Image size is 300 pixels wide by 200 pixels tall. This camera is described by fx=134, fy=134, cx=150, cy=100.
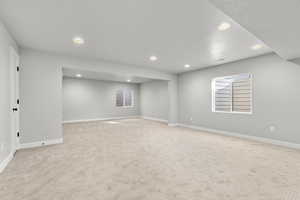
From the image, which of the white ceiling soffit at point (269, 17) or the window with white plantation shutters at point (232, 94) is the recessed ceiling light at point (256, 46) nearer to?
the white ceiling soffit at point (269, 17)

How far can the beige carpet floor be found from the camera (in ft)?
5.50

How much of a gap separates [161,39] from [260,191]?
2.99 metres

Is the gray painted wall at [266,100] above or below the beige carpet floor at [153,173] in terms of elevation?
above

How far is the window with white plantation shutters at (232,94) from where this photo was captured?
430cm

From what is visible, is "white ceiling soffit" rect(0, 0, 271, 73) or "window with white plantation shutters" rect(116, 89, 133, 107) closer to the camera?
"white ceiling soffit" rect(0, 0, 271, 73)

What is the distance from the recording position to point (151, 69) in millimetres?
5594

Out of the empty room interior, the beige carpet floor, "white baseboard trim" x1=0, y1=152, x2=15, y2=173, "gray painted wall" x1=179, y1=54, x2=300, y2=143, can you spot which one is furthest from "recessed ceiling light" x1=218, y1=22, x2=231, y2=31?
"white baseboard trim" x1=0, y1=152, x2=15, y2=173

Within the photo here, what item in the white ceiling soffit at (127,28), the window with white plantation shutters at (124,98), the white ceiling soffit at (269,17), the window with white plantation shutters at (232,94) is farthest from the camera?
the window with white plantation shutters at (124,98)

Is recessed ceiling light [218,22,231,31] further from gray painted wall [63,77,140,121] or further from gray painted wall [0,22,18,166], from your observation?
gray painted wall [63,77,140,121]

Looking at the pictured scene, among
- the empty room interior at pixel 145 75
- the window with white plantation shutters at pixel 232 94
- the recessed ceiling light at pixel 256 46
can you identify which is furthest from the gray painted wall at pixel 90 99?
the recessed ceiling light at pixel 256 46

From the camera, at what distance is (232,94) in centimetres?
474

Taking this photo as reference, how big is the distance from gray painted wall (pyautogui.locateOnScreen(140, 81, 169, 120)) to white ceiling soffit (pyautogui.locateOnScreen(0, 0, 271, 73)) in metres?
3.90

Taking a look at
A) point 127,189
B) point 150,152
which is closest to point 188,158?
point 150,152

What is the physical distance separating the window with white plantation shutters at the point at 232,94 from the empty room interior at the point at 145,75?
0.04 meters
